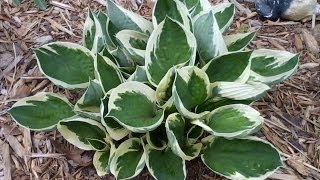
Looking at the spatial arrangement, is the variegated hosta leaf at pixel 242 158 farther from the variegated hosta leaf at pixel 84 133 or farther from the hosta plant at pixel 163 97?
the variegated hosta leaf at pixel 84 133

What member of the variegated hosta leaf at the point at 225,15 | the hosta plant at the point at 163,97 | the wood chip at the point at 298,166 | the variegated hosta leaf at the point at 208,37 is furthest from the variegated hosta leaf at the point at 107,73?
the wood chip at the point at 298,166

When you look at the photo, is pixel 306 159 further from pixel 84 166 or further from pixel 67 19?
pixel 67 19

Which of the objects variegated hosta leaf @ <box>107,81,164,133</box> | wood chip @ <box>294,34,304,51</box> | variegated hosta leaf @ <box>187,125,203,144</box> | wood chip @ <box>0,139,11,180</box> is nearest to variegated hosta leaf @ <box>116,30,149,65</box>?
variegated hosta leaf @ <box>107,81,164,133</box>

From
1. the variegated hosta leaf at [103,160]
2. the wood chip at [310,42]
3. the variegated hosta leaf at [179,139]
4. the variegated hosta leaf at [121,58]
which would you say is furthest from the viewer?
the wood chip at [310,42]

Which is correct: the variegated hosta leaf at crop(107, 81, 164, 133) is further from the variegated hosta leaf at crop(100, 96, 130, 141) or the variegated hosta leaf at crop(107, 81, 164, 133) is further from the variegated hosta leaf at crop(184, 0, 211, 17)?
the variegated hosta leaf at crop(184, 0, 211, 17)

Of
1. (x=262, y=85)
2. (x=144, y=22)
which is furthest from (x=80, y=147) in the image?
(x=262, y=85)
